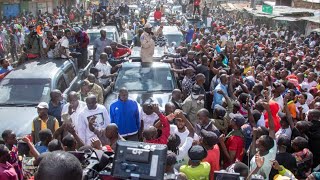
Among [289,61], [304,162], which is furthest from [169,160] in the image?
[289,61]

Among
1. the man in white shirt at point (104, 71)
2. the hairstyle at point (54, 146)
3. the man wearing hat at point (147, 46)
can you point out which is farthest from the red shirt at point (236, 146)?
the man wearing hat at point (147, 46)

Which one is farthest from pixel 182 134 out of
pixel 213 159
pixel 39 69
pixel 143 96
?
pixel 39 69

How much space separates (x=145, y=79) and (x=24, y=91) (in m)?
2.37

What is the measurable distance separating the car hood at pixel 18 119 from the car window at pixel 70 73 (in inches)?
68.5

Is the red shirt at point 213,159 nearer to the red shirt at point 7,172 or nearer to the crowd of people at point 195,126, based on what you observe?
the crowd of people at point 195,126

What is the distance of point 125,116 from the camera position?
6.84 metres

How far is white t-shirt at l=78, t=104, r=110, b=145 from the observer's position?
6.19m

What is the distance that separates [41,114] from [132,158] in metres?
3.42

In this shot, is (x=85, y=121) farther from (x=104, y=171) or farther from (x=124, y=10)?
(x=124, y=10)

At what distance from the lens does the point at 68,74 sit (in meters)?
9.60

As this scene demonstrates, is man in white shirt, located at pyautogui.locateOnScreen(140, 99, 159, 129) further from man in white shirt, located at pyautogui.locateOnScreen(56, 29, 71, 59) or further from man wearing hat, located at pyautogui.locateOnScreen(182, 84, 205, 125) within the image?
man in white shirt, located at pyautogui.locateOnScreen(56, 29, 71, 59)

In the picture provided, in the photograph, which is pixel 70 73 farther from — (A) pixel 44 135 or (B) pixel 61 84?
(A) pixel 44 135

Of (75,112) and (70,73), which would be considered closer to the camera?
(75,112)

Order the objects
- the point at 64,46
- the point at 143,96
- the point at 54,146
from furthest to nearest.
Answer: the point at 64,46, the point at 143,96, the point at 54,146
